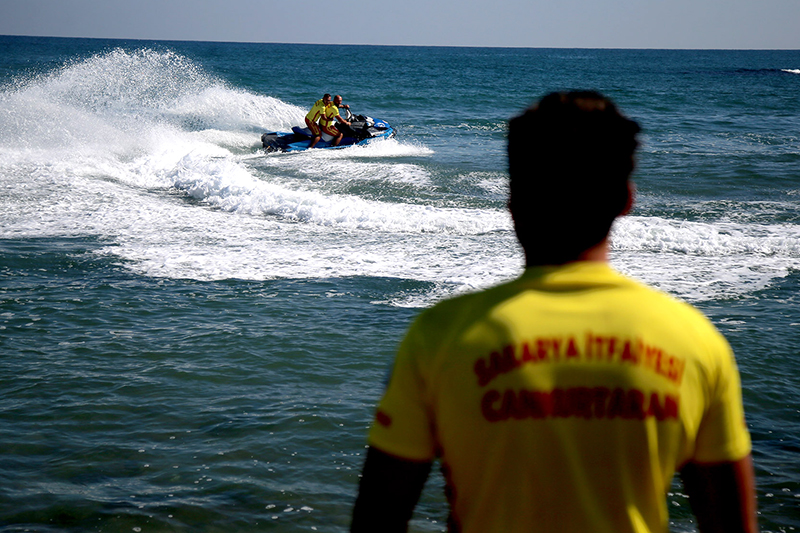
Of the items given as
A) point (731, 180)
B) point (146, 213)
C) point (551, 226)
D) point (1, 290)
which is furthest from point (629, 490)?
point (731, 180)

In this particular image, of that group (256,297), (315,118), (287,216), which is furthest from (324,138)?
(256,297)

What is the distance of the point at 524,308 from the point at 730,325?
617 centimetres

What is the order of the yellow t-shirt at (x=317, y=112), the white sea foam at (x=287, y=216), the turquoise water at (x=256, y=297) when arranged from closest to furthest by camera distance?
the turquoise water at (x=256, y=297) < the white sea foam at (x=287, y=216) < the yellow t-shirt at (x=317, y=112)

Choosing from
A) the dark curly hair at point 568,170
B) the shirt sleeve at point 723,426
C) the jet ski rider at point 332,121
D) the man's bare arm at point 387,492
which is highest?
the jet ski rider at point 332,121

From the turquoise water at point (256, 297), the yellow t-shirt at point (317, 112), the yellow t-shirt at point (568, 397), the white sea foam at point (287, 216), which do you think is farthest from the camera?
the yellow t-shirt at point (317, 112)

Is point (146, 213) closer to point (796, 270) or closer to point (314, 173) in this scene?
point (314, 173)

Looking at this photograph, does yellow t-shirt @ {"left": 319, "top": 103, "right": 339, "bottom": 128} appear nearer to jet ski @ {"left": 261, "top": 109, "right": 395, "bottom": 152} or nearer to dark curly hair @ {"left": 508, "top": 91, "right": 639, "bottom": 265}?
jet ski @ {"left": 261, "top": 109, "right": 395, "bottom": 152}

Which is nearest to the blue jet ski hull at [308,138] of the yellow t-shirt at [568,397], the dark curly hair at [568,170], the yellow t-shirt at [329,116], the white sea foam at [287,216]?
the yellow t-shirt at [329,116]

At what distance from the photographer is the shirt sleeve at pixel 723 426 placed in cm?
122

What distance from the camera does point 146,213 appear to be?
11.6 m

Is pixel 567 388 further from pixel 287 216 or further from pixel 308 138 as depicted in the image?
pixel 308 138

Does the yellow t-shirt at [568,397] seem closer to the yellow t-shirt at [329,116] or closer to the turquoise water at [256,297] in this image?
the turquoise water at [256,297]

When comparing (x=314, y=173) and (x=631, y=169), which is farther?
(x=314, y=173)

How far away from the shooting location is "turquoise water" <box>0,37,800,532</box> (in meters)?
4.13
